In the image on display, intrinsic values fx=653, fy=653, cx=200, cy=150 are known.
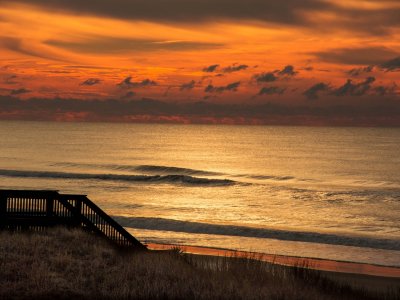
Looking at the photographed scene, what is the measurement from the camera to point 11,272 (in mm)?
16375

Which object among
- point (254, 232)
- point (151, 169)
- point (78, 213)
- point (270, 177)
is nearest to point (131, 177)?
point (151, 169)

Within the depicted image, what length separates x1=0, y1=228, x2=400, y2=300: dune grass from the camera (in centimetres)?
1561

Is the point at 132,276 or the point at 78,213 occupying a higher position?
the point at 78,213

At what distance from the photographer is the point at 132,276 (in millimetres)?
16734

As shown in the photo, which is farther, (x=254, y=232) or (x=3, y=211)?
(x=254, y=232)

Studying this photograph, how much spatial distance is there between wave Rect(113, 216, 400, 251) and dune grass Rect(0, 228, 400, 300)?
41.1 ft

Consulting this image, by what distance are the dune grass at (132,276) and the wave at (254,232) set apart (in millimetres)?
12530

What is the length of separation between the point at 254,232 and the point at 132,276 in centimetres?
1671

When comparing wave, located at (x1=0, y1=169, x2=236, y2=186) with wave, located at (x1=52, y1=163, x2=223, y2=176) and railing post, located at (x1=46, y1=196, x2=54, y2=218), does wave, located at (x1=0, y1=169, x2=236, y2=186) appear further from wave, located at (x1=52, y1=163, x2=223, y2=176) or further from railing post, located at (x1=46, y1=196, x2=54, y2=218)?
railing post, located at (x1=46, y1=196, x2=54, y2=218)

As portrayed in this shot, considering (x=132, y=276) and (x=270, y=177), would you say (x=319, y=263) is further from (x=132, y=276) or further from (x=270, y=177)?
(x=270, y=177)

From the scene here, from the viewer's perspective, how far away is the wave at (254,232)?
1211 inches

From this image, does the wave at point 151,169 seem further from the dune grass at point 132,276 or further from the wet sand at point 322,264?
the dune grass at point 132,276

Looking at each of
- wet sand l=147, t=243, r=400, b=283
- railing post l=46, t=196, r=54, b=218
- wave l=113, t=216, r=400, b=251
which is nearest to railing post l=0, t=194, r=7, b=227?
railing post l=46, t=196, r=54, b=218

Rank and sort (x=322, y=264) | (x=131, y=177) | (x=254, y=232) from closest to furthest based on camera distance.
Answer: (x=322, y=264)
(x=254, y=232)
(x=131, y=177)
